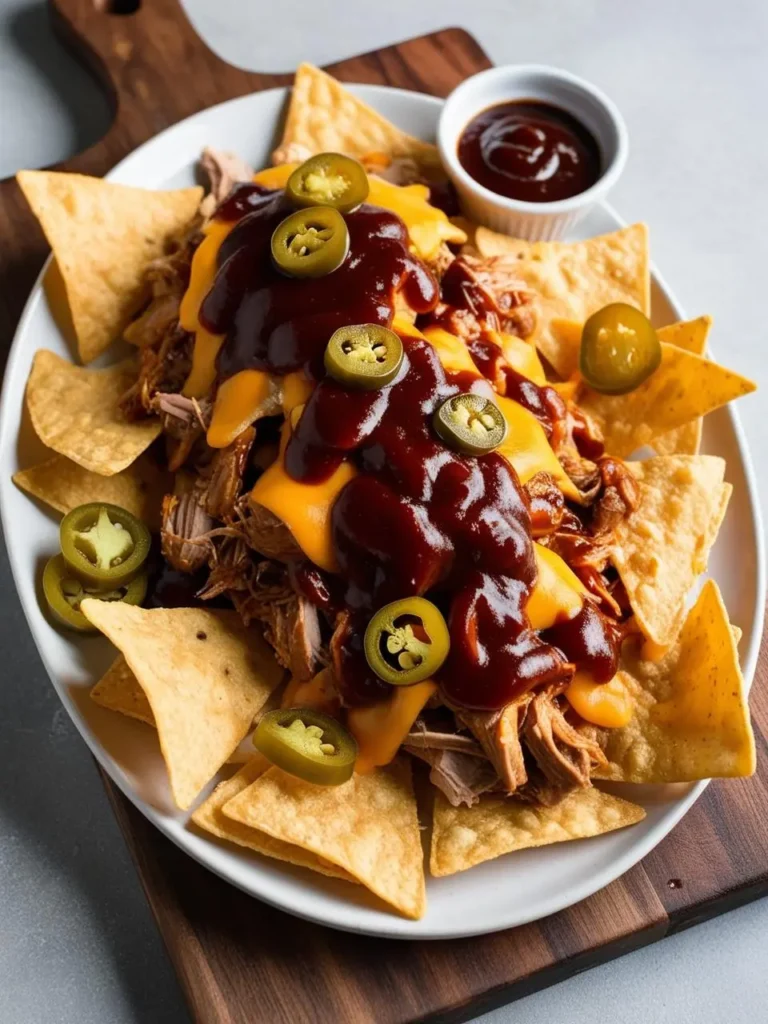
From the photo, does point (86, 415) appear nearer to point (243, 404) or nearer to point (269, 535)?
point (243, 404)

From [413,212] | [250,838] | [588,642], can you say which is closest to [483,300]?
[413,212]

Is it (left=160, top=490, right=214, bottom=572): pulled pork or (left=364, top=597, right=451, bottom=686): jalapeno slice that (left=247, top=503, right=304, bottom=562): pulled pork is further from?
(left=364, top=597, right=451, bottom=686): jalapeno slice

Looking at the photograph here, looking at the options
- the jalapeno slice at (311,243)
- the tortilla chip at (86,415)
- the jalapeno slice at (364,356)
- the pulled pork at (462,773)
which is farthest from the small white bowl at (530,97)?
the pulled pork at (462,773)

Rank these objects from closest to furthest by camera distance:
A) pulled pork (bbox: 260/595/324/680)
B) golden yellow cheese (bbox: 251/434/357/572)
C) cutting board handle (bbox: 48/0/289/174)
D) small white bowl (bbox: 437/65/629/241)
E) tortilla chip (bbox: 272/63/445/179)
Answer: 1. golden yellow cheese (bbox: 251/434/357/572)
2. pulled pork (bbox: 260/595/324/680)
3. small white bowl (bbox: 437/65/629/241)
4. tortilla chip (bbox: 272/63/445/179)
5. cutting board handle (bbox: 48/0/289/174)

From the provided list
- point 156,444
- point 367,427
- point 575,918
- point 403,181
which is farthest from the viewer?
point 403,181

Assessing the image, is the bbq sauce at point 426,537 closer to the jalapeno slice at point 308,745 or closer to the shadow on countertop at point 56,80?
the jalapeno slice at point 308,745

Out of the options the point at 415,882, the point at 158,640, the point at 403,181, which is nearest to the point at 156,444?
the point at 158,640

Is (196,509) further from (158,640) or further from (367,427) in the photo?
(367,427)

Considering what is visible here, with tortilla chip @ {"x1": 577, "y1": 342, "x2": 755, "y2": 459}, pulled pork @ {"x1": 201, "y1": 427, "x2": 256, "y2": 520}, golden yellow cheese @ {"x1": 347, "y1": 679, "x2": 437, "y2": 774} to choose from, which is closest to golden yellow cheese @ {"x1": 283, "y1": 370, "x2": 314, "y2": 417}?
pulled pork @ {"x1": 201, "y1": 427, "x2": 256, "y2": 520}
